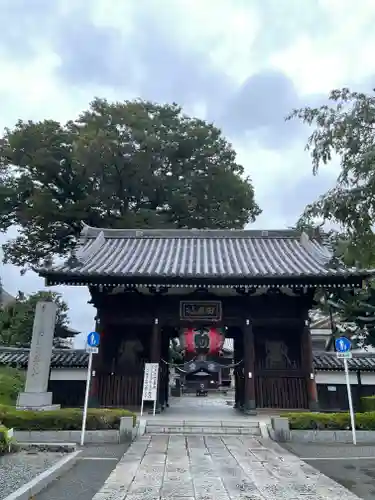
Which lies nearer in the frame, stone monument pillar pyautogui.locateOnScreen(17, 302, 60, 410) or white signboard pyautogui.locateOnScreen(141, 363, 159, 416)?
stone monument pillar pyautogui.locateOnScreen(17, 302, 60, 410)

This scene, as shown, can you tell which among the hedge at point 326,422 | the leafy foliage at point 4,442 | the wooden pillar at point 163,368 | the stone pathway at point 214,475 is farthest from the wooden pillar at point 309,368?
the leafy foliage at point 4,442

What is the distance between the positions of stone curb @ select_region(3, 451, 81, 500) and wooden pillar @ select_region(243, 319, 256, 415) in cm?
710

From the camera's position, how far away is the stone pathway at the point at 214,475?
5.09 meters

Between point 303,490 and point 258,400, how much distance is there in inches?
337

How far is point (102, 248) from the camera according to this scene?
57.6ft

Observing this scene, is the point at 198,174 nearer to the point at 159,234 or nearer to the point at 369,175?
the point at 159,234

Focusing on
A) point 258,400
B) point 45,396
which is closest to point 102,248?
point 45,396

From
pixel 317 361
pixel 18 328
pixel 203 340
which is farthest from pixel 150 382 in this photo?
pixel 18 328

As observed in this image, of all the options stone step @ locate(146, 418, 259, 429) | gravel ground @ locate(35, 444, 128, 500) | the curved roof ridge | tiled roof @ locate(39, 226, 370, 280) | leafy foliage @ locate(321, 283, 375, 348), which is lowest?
gravel ground @ locate(35, 444, 128, 500)

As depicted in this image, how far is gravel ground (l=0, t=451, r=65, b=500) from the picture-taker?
524 centimetres

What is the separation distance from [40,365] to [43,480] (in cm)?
699

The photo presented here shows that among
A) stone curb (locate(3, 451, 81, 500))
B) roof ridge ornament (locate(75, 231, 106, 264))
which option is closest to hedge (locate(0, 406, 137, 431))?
stone curb (locate(3, 451, 81, 500))

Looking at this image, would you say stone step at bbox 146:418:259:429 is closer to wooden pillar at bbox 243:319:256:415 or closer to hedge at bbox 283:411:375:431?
hedge at bbox 283:411:375:431

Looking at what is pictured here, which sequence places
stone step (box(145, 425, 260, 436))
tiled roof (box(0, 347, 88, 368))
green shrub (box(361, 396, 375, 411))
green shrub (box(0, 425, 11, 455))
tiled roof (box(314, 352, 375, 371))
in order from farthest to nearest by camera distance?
tiled roof (box(0, 347, 88, 368)), tiled roof (box(314, 352, 375, 371)), green shrub (box(361, 396, 375, 411)), stone step (box(145, 425, 260, 436)), green shrub (box(0, 425, 11, 455))
